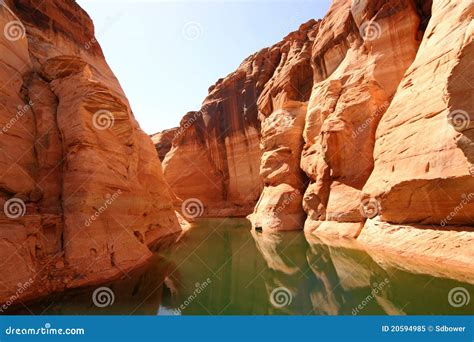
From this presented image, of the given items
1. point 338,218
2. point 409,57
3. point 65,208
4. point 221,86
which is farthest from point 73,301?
point 221,86

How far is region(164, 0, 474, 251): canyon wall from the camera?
337 inches

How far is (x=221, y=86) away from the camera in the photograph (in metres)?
37.9

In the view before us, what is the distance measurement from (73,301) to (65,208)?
3079mm

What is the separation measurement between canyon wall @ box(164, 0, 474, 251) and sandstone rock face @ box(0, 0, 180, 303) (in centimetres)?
999

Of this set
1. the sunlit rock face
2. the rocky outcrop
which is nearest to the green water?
the sunlit rock face

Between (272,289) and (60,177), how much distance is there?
7.97 m

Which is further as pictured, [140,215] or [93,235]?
[140,215]

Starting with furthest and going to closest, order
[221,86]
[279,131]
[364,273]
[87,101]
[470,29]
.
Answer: [221,86]
[279,131]
[87,101]
[364,273]
[470,29]

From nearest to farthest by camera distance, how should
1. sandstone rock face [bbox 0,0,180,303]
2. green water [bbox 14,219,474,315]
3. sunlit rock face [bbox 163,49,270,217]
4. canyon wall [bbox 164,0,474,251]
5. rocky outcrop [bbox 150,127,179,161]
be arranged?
green water [bbox 14,219,474,315] < sandstone rock face [bbox 0,0,180,303] < canyon wall [bbox 164,0,474,251] < sunlit rock face [bbox 163,49,270,217] < rocky outcrop [bbox 150,127,179,161]

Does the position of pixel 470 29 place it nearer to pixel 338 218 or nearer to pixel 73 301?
pixel 338 218

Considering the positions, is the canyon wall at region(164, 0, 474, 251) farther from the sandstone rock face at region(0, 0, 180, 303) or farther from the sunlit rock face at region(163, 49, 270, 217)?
the sandstone rock face at region(0, 0, 180, 303)

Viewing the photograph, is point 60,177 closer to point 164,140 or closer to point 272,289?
point 272,289

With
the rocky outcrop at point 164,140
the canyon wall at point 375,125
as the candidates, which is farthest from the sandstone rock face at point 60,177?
the rocky outcrop at point 164,140

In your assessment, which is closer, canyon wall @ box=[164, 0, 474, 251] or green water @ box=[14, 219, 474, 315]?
green water @ box=[14, 219, 474, 315]
